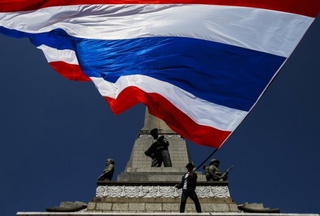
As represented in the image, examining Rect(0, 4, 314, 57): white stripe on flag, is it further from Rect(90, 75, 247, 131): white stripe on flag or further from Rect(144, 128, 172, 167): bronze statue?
Rect(144, 128, 172, 167): bronze statue

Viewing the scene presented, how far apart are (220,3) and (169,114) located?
3010 millimetres

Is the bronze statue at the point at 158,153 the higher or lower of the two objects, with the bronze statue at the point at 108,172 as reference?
higher

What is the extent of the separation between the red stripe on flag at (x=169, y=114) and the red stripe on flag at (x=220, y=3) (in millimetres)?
2539

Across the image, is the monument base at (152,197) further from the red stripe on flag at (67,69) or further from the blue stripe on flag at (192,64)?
the blue stripe on flag at (192,64)

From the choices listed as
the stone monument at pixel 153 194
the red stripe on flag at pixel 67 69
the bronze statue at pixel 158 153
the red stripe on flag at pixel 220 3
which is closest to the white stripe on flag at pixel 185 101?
the red stripe on flag at pixel 67 69

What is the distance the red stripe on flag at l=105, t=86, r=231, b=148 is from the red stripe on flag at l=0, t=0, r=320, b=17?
8.33 feet

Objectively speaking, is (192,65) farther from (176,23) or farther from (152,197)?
(152,197)

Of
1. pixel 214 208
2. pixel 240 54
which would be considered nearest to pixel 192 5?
pixel 240 54

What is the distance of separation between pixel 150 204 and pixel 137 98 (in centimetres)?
488

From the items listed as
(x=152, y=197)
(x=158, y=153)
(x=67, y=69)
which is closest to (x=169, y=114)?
(x=67, y=69)

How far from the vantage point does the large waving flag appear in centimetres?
751

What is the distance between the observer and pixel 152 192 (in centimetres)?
1171

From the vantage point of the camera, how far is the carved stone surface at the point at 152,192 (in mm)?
11633

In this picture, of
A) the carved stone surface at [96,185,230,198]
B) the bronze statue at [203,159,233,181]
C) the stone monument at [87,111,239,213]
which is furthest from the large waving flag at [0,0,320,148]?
the bronze statue at [203,159,233,181]
